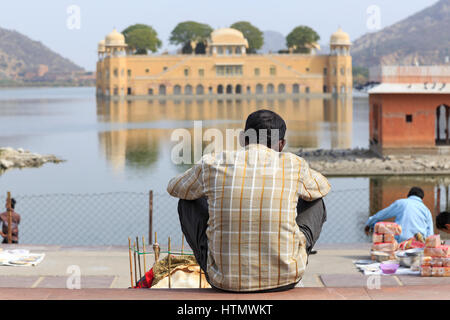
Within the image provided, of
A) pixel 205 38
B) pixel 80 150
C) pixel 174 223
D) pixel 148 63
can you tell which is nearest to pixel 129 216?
pixel 174 223

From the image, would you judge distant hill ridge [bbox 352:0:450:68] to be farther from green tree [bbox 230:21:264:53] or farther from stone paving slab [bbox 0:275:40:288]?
stone paving slab [bbox 0:275:40:288]

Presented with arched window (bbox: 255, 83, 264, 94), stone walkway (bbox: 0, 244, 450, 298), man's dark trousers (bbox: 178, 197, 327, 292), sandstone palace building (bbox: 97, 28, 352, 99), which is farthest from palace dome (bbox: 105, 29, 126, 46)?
man's dark trousers (bbox: 178, 197, 327, 292)

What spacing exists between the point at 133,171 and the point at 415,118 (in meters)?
5.81

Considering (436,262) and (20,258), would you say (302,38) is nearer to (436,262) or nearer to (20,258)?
(20,258)

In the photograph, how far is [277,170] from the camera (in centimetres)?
225

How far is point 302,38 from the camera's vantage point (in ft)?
198

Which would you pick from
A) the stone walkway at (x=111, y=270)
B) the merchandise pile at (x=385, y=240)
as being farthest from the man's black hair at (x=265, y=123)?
the merchandise pile at (x=385, y=240)

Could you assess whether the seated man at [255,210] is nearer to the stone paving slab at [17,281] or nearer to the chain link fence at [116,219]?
the stone paving slab at [17,281]

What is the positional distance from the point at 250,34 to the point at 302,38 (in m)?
6.07

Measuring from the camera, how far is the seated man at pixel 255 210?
2217mm

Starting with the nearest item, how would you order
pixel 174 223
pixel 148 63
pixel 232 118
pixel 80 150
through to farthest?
pixel 174 223, pixel 80 150, pixel 232 118, pixel 148 63

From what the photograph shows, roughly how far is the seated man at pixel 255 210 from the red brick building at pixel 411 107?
12.0 m
